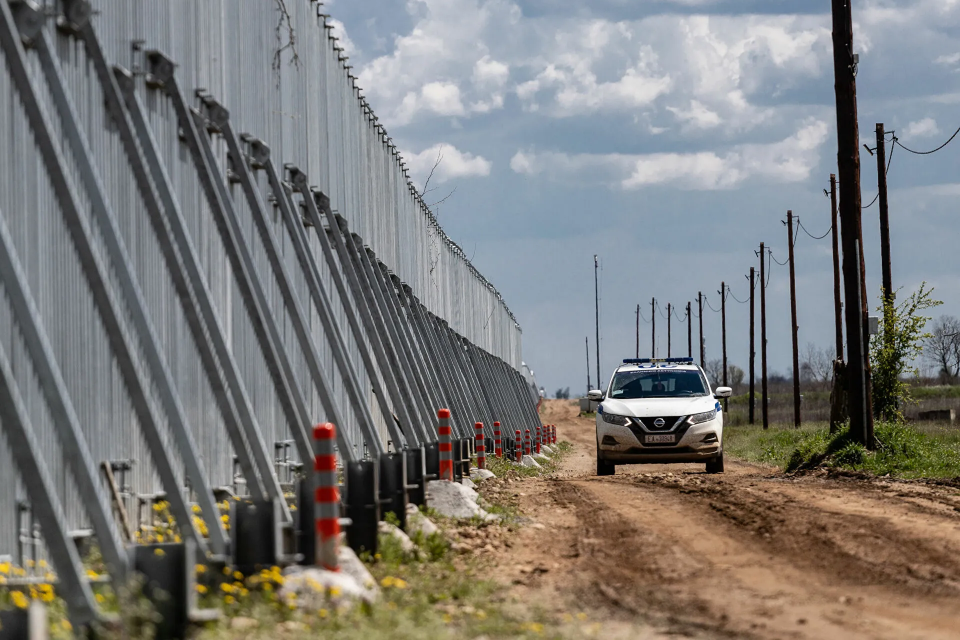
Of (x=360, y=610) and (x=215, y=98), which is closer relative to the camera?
(x=360, y=610)

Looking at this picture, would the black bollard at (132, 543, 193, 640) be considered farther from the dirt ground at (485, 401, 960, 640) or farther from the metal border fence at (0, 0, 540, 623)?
the dirt ground at (485, 401, 960, 640)

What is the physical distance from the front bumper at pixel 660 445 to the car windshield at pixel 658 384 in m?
1.07

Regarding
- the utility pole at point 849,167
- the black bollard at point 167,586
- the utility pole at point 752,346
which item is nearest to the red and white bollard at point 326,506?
the black bollard at point 167,586

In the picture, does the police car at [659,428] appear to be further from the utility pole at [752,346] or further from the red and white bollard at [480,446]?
the utility pole at [752,346]

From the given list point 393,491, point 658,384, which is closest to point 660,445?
point 658,384

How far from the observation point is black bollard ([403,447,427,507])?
38.7 feet

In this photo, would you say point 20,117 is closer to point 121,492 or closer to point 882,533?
point 121,492

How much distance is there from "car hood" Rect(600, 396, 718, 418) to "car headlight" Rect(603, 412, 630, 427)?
0.18ft

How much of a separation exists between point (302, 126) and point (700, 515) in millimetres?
6591

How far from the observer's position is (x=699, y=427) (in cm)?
1961

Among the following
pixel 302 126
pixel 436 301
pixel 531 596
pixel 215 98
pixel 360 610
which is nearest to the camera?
pixel 360 610

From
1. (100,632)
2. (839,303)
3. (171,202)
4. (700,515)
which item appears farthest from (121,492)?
(839,303)

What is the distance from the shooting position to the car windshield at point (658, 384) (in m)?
20.8

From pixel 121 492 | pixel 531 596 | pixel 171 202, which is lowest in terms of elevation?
pixel 531 596
